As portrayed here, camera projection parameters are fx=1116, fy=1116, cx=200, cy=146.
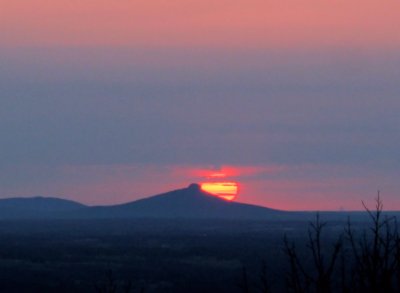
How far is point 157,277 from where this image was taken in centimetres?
5316

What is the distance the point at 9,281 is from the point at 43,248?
24.9 metres

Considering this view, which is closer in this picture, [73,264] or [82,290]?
[82,290]

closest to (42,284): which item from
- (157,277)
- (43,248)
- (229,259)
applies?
(157,277)

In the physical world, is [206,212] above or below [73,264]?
above

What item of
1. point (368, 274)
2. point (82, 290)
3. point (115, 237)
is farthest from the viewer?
point (115, 237)

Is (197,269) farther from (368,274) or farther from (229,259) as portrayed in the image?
(368,274)

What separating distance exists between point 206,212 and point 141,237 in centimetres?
10039

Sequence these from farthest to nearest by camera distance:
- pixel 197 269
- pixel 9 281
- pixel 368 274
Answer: pixel 197 269 → pixel 9 281 → pixel 368 274

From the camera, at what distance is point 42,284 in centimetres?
5056

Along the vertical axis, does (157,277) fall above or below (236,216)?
below

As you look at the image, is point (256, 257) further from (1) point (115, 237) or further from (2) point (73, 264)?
(1) point (115, 237)

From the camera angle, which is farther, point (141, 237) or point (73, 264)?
point (141, 237)

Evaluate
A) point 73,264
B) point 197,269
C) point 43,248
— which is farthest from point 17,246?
point 197,269

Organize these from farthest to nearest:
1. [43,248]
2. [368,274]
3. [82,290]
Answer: [43,248]
[82,290]
[368,274]
